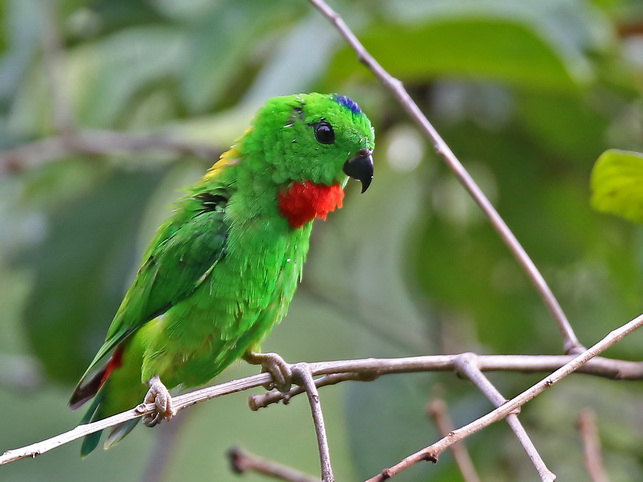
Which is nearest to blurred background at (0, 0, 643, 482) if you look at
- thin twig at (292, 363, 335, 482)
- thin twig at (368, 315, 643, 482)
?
thin twig at (292, 363, 335, 482)

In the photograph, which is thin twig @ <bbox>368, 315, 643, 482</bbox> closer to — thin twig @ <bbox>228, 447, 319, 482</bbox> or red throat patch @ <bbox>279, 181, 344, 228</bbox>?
thin twig @ <bbox>228, 447, 319, 482</bbox>

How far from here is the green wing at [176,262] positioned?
7.00 feet

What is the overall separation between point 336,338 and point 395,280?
830 millimetres

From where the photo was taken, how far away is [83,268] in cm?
349

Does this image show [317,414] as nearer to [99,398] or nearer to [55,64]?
[99,398]

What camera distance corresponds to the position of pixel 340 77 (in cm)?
315

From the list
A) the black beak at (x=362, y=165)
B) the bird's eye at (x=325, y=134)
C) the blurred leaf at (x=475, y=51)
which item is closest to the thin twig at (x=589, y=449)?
the black beak at (x=362, y=165)

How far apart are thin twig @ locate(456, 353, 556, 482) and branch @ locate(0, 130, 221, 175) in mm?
1396

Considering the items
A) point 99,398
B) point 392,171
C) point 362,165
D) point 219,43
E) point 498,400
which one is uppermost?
point 219,43

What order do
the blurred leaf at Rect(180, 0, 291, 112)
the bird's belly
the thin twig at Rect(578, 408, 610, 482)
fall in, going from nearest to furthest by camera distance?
the thin twig at Rect(578, 408, 610, 482)
the bird's belly
the blurred leaf at Rect(180, 0, 291, 112)

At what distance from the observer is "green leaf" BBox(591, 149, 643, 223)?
1797mm

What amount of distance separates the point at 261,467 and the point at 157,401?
0.84ft

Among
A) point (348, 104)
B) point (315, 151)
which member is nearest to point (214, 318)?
point (315, 151)

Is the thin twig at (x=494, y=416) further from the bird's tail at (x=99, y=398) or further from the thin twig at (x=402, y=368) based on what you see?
the bird's tail at (x=99, y=398)
